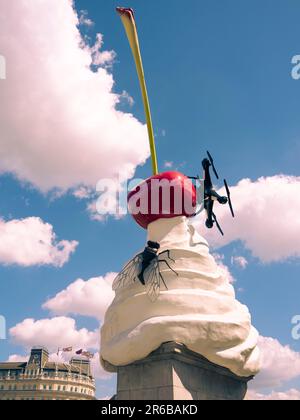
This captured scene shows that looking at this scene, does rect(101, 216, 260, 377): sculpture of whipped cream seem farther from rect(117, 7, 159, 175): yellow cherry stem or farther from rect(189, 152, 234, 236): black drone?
rect(117, 7, 159, 175): yellow cherry stem

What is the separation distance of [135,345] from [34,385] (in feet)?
250

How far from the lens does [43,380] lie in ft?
267

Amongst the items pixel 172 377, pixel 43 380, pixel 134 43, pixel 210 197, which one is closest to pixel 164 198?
pixel 210 197

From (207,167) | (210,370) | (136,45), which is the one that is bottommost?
(210,370)

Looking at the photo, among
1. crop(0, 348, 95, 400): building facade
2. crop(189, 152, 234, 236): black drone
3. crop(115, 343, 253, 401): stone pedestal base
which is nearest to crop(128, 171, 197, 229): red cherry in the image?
crop(189, 152, 234, 236): black drone

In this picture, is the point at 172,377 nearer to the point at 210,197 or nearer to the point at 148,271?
the point at 148,271

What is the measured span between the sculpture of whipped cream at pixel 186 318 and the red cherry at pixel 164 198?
35.7 inches

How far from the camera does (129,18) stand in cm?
1962

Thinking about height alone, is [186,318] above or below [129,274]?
below

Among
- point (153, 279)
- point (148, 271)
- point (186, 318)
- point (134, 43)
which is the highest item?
point (134, 43)

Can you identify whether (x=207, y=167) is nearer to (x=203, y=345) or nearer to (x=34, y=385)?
(x=203, y=345)

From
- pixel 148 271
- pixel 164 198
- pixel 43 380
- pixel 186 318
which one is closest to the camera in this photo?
pixel 186 318

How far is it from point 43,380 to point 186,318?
76432 millimetres

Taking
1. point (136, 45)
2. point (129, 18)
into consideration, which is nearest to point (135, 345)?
point (136, 45)
